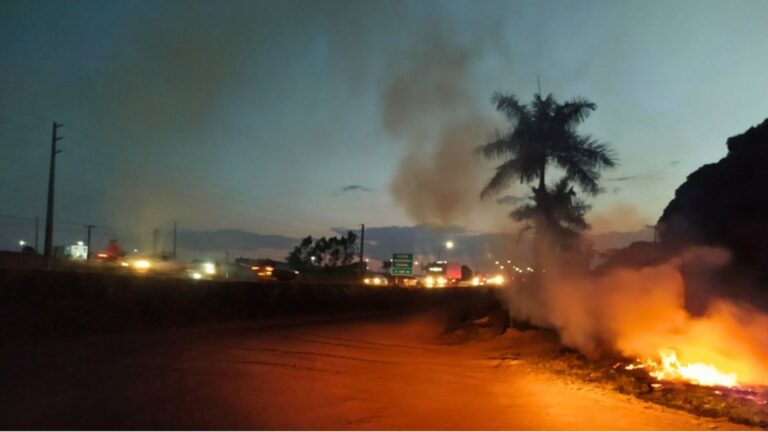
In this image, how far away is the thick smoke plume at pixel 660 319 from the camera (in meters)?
13.2

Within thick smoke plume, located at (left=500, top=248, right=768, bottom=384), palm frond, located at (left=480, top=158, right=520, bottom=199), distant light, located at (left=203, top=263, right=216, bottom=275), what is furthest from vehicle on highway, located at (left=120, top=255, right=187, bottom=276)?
thick smoke plume, located at (left=500, top=248, right=768, bottom=384)

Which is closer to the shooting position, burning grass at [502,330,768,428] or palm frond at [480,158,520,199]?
burning grass at [502,330,768,428]

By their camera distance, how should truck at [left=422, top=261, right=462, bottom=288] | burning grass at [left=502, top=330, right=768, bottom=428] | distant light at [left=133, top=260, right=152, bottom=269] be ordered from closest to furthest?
1. burning grass at [left=502, top=330, right=768, bottom=428]
2. distant light at [left=133, top=260, right=152, bottom=269]
3. truck at [left=422, top=261, right=462, bottom=288]

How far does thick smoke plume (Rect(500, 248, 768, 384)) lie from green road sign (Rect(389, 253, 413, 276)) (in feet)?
144

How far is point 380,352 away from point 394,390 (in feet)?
19.0

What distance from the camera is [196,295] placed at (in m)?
29.2

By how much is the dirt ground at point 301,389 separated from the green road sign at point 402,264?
44998 mm

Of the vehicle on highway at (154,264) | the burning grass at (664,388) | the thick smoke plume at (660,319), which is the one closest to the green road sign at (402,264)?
the vehicle on highway at (154,264)

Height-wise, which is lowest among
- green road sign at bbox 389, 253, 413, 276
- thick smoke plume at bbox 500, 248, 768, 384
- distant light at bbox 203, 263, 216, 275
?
thick smoke plume at bbox 500, 248, 768, 384

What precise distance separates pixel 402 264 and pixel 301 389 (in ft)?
174

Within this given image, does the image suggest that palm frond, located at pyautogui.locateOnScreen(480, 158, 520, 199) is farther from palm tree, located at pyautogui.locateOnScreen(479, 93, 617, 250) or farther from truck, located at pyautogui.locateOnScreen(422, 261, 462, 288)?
truck, located at pyautogui.locateOnScreen(422, 261, 462, 288)

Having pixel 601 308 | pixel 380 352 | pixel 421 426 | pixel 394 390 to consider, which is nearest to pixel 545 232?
pixel 601 308

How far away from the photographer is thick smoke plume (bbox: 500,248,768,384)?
43.2ft

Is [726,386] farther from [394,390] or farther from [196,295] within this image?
[196,295]
